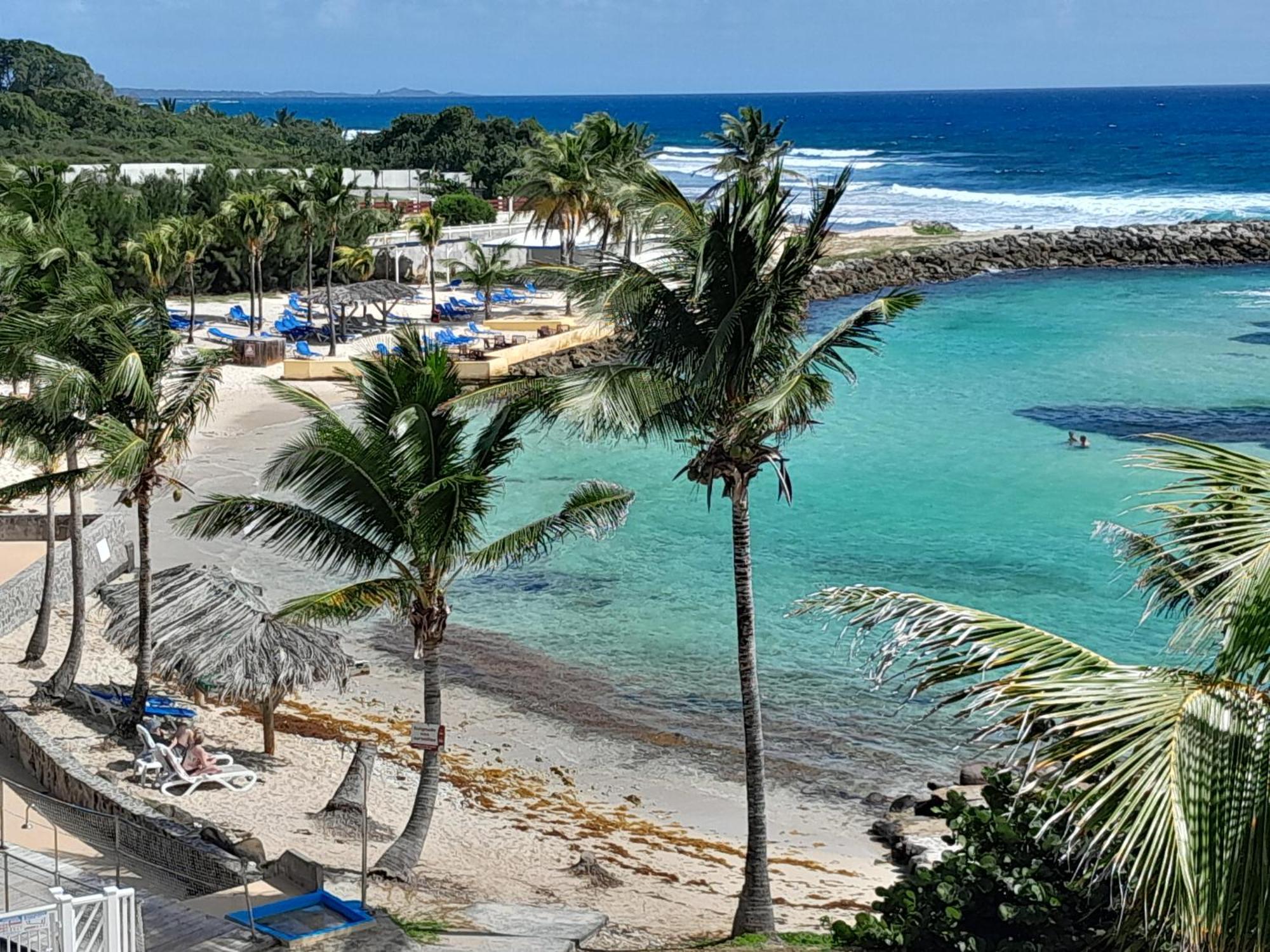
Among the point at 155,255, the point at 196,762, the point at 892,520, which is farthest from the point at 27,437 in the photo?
the point at 155,255

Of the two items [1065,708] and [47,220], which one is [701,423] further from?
[47,220]

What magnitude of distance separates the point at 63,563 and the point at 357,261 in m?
26.2

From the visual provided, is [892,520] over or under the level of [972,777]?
over

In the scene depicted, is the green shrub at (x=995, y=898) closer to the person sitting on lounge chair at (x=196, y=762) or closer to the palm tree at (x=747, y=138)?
the person sitting on lounge chair at (x=196, y=762)

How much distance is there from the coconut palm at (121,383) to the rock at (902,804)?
7.86 m

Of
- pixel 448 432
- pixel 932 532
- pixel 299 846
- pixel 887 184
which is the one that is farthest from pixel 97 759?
pixel 887 184

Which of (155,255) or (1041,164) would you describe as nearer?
(155,255)

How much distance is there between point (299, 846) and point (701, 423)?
5230mm

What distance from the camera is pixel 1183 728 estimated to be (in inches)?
174

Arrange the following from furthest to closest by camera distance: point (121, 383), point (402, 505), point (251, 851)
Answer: point (121, 383), point (402, 505), point (251, 851)

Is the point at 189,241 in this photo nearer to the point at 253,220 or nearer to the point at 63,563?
the point at 253,220

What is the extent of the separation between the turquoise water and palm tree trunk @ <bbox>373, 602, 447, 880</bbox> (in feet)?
12.8

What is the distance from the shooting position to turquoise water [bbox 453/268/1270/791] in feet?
60.3

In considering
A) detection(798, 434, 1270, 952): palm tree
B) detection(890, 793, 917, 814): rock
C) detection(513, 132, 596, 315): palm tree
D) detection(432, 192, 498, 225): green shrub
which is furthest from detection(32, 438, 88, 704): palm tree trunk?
detection(432, 192, 498, 225): green shrub
